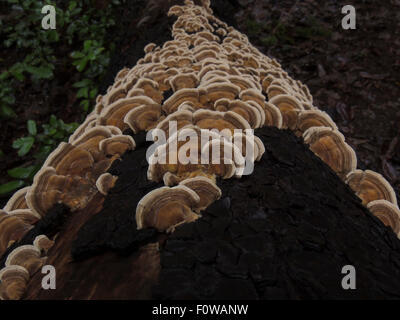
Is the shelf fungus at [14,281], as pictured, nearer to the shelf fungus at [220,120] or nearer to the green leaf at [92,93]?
the shelf fungus at [220,120]

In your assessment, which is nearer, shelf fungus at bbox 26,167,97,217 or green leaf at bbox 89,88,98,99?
shelf fungus at bbox 26,167,97,217

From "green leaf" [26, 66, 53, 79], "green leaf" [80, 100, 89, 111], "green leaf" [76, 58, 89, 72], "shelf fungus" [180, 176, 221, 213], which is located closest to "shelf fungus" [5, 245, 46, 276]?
"shelf fungus" [180, 176, 221, 213]

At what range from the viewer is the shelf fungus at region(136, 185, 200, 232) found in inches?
53.7

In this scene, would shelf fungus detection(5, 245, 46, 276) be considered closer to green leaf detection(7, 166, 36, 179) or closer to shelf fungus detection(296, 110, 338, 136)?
shelf fungus detection(296, 110, 338, 136)

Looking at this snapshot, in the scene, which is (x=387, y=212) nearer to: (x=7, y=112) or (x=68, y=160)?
(x=68, y=160)

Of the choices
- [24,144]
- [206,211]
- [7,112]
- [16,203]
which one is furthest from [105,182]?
[7,112]

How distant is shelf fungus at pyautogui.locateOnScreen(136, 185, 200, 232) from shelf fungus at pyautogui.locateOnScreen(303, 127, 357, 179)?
108cm

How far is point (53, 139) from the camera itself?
5.55 metres

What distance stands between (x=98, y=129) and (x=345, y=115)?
4.73m

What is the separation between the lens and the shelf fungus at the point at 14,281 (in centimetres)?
150

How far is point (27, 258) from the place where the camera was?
164 cm

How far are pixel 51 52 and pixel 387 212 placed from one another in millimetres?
6999
